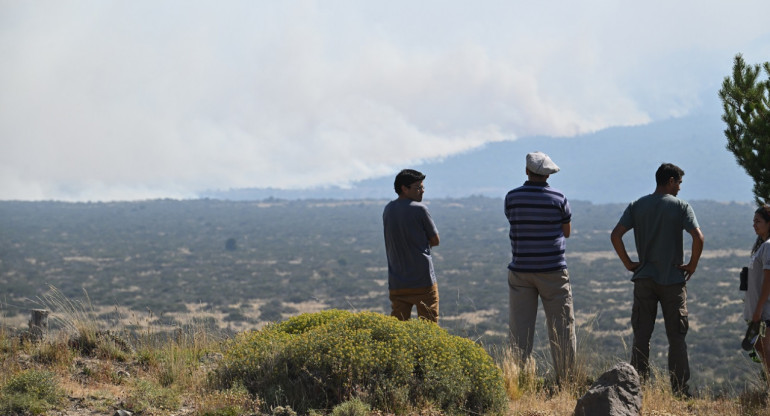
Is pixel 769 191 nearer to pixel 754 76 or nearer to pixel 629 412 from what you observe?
pixel 754 76

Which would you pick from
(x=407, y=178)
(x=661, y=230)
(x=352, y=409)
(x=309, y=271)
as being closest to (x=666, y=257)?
(x=661, y=230)

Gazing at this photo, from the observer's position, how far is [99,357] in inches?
301

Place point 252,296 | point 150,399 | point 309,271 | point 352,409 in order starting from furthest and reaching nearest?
point 309,271, point 252,296, point 150,399, point 352,409

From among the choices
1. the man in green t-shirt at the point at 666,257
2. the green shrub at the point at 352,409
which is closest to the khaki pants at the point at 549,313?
the man in green t-shirt at the point at 666,257

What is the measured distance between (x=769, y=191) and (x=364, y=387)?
5.04 m

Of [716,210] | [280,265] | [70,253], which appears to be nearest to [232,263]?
[280,265]

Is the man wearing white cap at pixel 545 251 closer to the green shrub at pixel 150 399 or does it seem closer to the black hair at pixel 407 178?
the black hair at pixel 407 178

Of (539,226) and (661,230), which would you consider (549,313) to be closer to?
(539,226)

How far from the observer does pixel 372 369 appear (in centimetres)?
576

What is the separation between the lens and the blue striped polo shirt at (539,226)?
6.70m

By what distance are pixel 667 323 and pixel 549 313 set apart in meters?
1.06

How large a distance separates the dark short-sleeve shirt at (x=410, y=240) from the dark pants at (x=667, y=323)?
1.88 m

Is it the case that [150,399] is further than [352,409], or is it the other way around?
[150,399]

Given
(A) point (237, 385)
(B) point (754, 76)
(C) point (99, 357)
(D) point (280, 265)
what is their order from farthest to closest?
(D) point (280, 265)
(B) point (754, 76)
(C) point (99, 357)
(A) point (237, 385)
